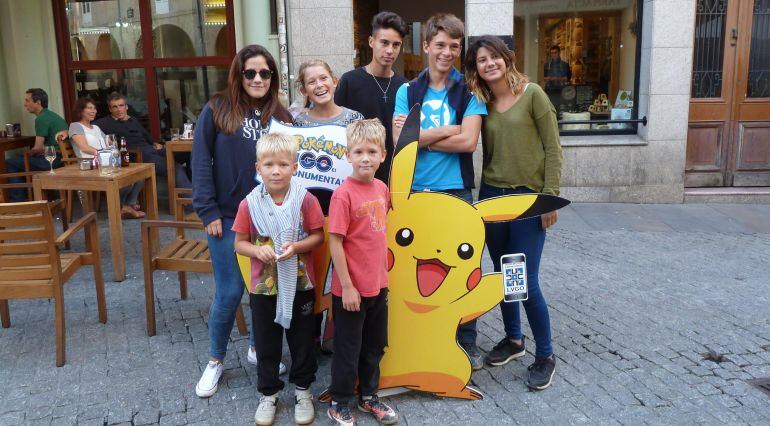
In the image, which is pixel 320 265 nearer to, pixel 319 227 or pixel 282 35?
pixel 319 227

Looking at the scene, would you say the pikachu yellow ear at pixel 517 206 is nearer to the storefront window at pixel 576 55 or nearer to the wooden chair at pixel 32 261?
the wooden chair at pixel 32 261

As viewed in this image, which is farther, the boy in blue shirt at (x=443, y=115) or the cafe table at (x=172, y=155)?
the cafe table at (x=172, y=155)

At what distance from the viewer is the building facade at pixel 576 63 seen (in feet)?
26.0

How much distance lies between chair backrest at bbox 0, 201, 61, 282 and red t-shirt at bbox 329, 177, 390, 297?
1.84 metres

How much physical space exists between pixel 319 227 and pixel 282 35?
5029 mm

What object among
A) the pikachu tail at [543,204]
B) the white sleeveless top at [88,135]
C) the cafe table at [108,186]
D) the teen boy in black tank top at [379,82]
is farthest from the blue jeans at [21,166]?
the pikachu tail at [543,204]

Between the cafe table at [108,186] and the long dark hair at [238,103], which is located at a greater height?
the long dark hair at [238,103]

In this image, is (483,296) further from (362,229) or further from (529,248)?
(362,229)

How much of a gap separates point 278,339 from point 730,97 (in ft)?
24.3

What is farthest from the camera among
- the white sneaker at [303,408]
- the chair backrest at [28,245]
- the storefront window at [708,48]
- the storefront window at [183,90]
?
the storefront window at [183,90]

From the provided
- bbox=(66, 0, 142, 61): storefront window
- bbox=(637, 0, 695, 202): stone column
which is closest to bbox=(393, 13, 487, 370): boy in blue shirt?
bbox=(637, 0, 695, 202): stone column

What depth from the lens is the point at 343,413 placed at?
318 centimetres

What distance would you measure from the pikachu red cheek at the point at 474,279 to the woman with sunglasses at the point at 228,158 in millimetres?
1223

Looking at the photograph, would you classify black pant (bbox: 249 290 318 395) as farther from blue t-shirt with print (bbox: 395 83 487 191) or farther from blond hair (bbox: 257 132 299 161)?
blue t-shirt with print (bbox: 395 83 487 191)
